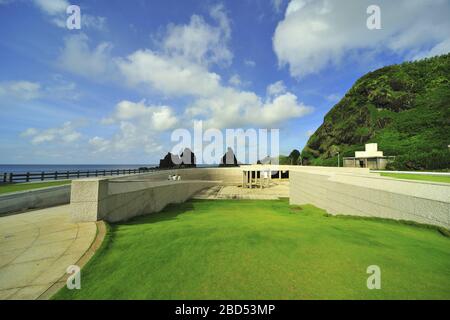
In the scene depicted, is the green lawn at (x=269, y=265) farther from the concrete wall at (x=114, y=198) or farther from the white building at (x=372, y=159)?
the white building at (x=372, y=159)

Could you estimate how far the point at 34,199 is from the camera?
10.9 metres

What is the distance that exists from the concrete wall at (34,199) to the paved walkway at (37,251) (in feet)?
6.70

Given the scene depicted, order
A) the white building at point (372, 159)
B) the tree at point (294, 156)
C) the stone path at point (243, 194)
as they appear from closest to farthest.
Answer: the stone path at point (243, 194)
the white building at point (372, 159)
the tree at point (294, 156)

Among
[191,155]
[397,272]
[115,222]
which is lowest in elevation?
[115,222]

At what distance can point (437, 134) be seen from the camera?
133 feet

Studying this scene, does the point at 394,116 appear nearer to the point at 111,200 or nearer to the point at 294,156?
the point at 294,156

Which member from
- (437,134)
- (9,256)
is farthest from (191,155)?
(9,256)

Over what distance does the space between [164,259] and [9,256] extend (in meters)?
3.98

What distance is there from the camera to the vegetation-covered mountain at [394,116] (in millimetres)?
42438

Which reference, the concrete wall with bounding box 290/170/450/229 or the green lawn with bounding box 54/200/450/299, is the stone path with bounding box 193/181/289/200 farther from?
the green lawn with bounding box 54/200/450/299

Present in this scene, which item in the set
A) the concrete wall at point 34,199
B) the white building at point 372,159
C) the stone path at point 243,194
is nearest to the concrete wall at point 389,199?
the stone path at point 243,194

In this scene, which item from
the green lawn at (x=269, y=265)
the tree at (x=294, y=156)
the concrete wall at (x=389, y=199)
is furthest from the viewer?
the tree at (x=294, y=156)

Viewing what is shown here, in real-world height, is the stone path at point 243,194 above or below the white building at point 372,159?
below
